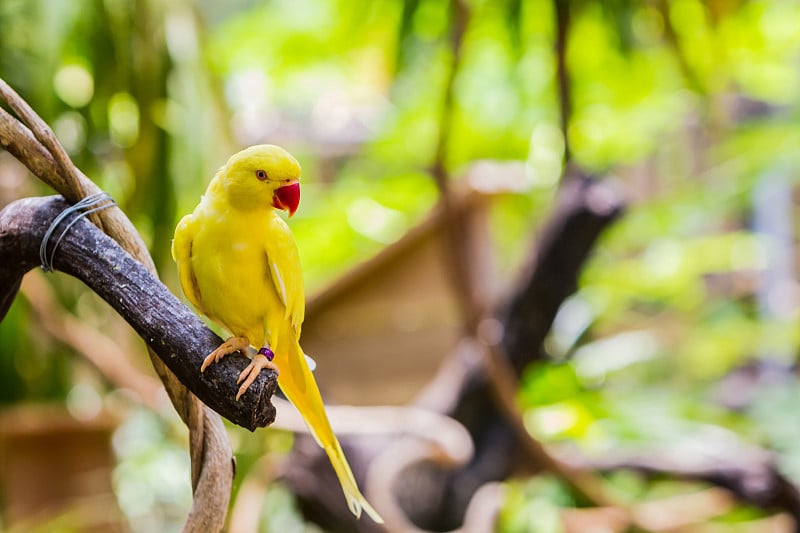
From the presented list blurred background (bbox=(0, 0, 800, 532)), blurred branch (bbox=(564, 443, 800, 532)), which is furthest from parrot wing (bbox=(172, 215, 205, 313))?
blurred branch (bbox=(564, 443, 800, 532))

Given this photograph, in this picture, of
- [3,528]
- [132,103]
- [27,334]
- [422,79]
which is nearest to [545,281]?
[422,79]

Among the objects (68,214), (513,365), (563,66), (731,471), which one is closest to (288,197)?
(68,214)

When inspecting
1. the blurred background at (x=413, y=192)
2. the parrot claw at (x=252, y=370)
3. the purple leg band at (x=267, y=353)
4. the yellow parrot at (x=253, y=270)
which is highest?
the blurred background at (x=413, y=192)

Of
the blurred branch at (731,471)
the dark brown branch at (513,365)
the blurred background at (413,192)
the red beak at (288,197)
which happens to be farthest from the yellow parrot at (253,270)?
the blurred branch at (731,471)

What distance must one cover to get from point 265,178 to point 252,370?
3.2 inches

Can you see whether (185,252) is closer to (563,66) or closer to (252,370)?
(252,370)

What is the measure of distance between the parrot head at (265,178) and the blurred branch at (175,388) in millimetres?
72

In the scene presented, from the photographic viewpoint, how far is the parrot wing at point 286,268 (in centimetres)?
35

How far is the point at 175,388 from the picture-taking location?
1.21ft

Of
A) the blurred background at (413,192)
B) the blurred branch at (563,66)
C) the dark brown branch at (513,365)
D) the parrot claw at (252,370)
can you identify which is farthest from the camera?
the dark brown branch at (513,365)

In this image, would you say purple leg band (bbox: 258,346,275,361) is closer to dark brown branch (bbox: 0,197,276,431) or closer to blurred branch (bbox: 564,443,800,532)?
dark brown branch (bbox: 0,197,276,431)

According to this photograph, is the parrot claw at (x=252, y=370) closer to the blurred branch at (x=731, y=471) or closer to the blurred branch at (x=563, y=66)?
the blurred branch at (x=563, y=66)

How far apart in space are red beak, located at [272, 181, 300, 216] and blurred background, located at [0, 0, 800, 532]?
547 mm

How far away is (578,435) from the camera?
56.3 inches
